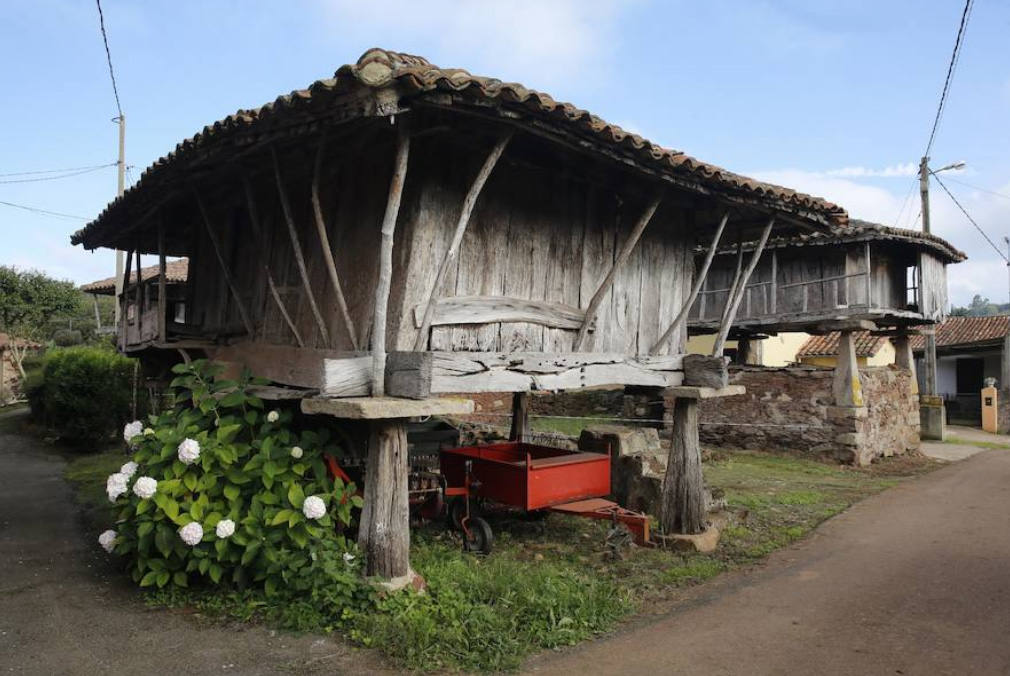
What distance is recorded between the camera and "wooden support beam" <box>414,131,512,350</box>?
4.50 metres

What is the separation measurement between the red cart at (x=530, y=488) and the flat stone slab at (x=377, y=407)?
177cm

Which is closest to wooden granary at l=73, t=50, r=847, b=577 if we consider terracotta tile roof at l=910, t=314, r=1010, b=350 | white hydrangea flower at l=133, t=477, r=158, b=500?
white hydrangea flower at l=133, t=477, r=158, b=500

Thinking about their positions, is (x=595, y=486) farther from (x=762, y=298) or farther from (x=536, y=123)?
(x=762, y=298)

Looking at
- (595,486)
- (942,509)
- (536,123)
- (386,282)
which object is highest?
(536,123)

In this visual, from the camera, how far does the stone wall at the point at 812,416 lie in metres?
13.4

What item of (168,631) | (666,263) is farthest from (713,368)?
(168,631)

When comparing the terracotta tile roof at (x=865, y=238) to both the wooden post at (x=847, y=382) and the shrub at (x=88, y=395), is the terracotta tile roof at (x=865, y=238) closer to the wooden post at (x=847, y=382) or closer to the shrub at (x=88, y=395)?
the wooden post at (x=847, y=382)

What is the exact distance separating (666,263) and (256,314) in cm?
420

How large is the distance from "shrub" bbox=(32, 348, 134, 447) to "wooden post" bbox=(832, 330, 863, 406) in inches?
563

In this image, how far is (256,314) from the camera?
23.1 ft

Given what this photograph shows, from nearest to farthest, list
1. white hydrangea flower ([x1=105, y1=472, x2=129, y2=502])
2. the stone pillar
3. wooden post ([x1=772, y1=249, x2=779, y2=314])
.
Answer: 1. white hydrangea flower ([x1=105, y1=472, x2=129, y2=502])
2. the stone pillar
3. wooden post ([x1=772, y1=249, x2=779, y2=314])

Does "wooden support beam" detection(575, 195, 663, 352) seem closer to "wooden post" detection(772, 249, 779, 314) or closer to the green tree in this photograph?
"wooden post" detection(772, 249, 779, 314)

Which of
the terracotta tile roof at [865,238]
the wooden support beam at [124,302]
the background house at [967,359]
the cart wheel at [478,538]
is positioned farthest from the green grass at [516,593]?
the background house at [967,359]

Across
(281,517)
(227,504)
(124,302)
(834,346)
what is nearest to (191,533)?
(227,504)
